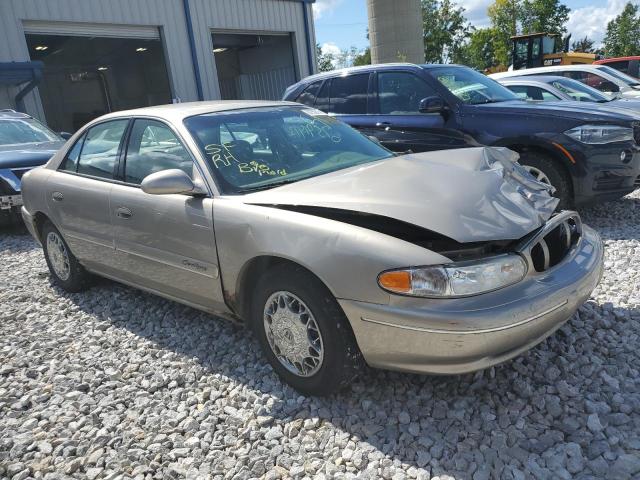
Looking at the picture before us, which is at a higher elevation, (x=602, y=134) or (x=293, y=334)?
(x=602, y=134)

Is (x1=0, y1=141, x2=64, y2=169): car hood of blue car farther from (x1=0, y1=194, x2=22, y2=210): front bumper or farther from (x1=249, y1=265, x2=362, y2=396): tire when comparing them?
(x1=249, y1=265, x2=362, y2=396): tire

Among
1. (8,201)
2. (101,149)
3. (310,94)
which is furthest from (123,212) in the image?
(8,201)

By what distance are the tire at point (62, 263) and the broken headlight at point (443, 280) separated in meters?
3.18

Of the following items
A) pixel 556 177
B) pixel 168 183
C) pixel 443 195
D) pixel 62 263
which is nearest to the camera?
pixel 443 195

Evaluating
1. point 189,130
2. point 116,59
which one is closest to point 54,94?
point 116,59

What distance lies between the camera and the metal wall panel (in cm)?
1181

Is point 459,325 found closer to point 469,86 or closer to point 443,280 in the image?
point 443,280

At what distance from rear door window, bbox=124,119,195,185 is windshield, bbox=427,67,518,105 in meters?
3.46

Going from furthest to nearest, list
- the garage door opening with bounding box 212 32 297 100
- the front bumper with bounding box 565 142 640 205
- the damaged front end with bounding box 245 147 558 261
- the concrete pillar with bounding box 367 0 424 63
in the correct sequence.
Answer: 1. the concrete pillar with bounding box 367 0 424 63
2. the garage door opening with bounding box 212 32 297 100
3. the front bumper with bounding box 565 142 640 205
4. the damaged front end with bounding box 245 147 558 261

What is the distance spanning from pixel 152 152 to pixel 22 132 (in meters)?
6.18

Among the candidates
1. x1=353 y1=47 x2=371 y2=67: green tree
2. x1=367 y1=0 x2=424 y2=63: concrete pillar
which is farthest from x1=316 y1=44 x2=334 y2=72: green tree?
x1=367 y1=0 x2=424 y2=63: concrete pillar

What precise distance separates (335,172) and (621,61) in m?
20.5

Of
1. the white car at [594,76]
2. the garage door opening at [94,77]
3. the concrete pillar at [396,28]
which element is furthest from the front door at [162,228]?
the concrete pillar at [396,28]

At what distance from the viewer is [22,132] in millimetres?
8500
